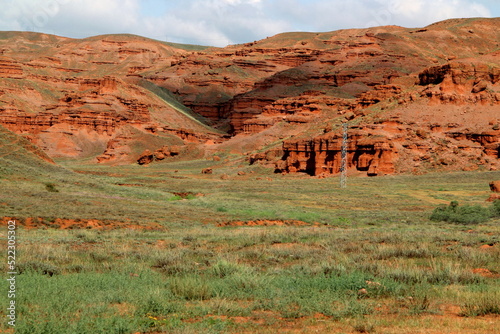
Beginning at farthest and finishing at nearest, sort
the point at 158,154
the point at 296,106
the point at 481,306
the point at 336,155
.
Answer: the point at 296,106 → the point at 158,154 → the point at 336,155 → the point at 481,306

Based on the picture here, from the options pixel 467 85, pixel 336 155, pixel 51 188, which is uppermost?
pixel 467 85

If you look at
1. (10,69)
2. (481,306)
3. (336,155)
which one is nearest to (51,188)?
(481,306)

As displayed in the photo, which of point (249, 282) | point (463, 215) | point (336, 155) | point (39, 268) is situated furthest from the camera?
point (336, 155)

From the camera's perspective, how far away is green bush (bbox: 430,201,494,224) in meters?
25.1

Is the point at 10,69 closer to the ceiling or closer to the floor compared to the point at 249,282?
closer to the ceiling

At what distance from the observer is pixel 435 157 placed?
61.4m

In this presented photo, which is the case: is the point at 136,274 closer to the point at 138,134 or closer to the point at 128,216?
the point at 128,216

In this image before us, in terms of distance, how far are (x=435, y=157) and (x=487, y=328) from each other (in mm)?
56847

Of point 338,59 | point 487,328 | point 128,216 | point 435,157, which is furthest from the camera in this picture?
point 338,59

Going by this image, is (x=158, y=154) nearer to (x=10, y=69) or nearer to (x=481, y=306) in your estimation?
(x=10, y=69)

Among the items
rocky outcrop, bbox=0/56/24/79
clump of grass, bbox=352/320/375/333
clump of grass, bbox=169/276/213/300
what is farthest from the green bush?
rocky outcrop, bbox=0/56/24/79

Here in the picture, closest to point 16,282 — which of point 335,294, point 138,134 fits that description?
point 335,294

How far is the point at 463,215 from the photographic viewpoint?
85.5ft

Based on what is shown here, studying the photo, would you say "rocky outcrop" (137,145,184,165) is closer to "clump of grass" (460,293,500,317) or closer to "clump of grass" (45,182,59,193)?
"clump of grass" (45,182,59,193)
